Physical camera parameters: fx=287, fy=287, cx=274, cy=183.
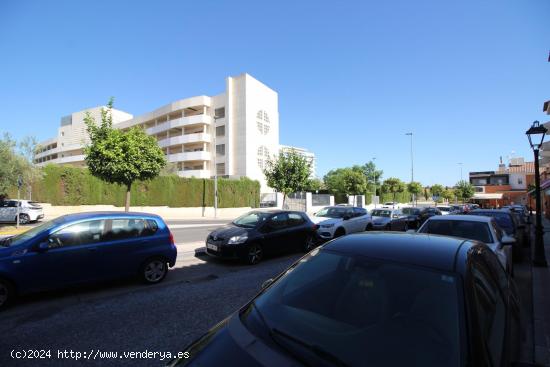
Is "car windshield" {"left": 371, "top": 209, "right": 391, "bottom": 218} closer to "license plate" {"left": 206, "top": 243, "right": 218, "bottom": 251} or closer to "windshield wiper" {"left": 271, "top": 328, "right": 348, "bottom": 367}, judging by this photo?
"license plate" {"left": 206, "top": 243, "right": 218, "bottom": 251}

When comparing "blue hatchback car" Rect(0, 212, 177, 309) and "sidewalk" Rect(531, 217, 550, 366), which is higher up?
"blue hatchback car" Rect(0, 212, 177, 309)

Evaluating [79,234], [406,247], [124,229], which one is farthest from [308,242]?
[406,247]

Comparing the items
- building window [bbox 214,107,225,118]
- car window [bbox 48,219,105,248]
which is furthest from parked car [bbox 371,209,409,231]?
building window [bbox 214,107,225,118]

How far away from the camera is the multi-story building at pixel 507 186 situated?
2412 inches

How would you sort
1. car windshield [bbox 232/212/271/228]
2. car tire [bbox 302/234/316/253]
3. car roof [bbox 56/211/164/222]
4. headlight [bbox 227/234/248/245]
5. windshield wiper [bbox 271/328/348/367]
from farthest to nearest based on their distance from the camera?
car tire [bbox 302/234/316/253], car windshield [bbox 232/212/271/228], headlight [bbox 227/234/248/245], car roof [bbox 56/211/164/222], windshield wiper [bbox 271/328/348/367]

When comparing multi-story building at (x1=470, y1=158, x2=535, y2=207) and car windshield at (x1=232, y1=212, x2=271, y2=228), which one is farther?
multi-story building at (x1=470, y1=158, x2=535, y2=207)

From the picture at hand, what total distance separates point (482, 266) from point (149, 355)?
3632 mm

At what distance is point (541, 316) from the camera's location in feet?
15.2

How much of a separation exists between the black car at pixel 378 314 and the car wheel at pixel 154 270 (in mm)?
4774

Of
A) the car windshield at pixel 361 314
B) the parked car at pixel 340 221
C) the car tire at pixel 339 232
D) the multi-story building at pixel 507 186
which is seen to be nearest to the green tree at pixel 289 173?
the parked car at pixel 340 221

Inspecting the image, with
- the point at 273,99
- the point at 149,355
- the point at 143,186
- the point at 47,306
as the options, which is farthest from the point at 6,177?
the point at 273,99

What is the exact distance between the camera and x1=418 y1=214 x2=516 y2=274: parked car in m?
5.88

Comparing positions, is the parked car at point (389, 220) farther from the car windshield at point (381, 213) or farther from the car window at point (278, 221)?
the car window at point (278, 221)

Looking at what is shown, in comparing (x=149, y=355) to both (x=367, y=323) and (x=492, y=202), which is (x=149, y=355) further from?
(x=492, y=202)
